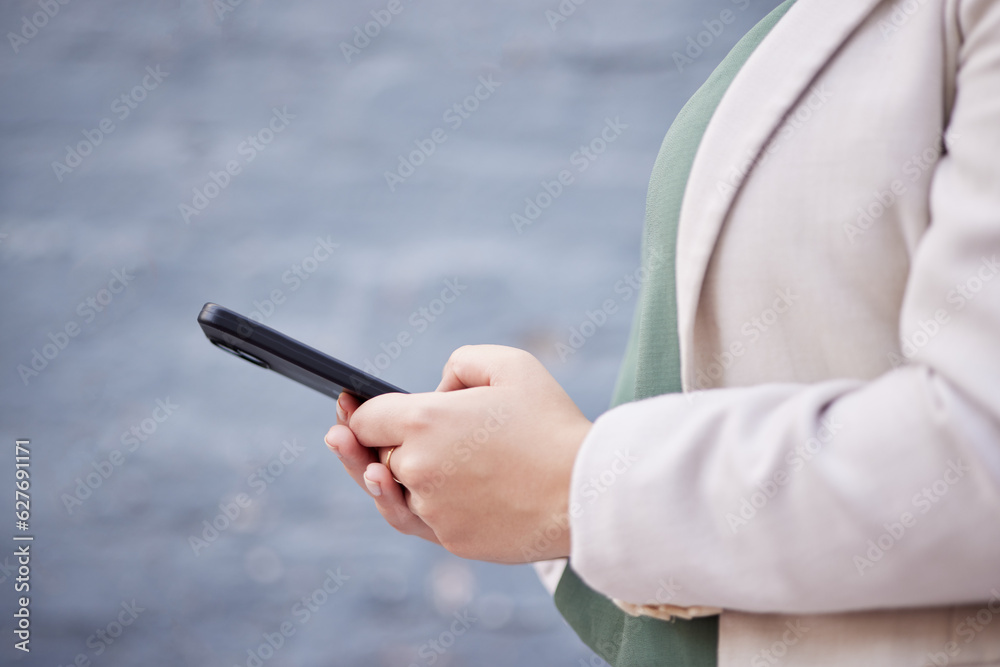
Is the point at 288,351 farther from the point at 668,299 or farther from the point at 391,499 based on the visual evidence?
the point at 668,299

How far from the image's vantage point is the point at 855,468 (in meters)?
0.29

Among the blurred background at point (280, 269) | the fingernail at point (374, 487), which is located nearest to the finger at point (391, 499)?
the fingernail at point (374, 487)

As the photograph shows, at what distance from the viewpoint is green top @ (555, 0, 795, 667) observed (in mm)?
408

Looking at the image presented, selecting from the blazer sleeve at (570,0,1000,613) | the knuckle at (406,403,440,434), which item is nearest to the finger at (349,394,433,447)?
the knuckle at (406,403,440,434)

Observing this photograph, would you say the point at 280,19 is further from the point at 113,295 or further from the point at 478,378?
the point at 478,378

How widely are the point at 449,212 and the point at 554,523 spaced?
93 cm

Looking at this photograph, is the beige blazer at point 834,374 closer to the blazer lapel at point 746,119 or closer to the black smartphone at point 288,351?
the blazer lapel at point 746,119

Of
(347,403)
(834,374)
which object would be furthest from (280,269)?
(834,374)

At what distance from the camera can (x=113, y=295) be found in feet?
3.99

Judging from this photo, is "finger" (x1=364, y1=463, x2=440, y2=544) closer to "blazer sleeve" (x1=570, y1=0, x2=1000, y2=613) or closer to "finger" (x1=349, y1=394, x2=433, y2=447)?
"finger" (x1=349, y1=394, x2=433, y2=447)

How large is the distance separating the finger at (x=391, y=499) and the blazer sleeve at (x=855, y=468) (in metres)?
0.17

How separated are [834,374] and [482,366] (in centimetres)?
22

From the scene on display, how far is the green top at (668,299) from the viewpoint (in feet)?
1.34

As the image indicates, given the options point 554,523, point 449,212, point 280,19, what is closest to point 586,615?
point 554,523
